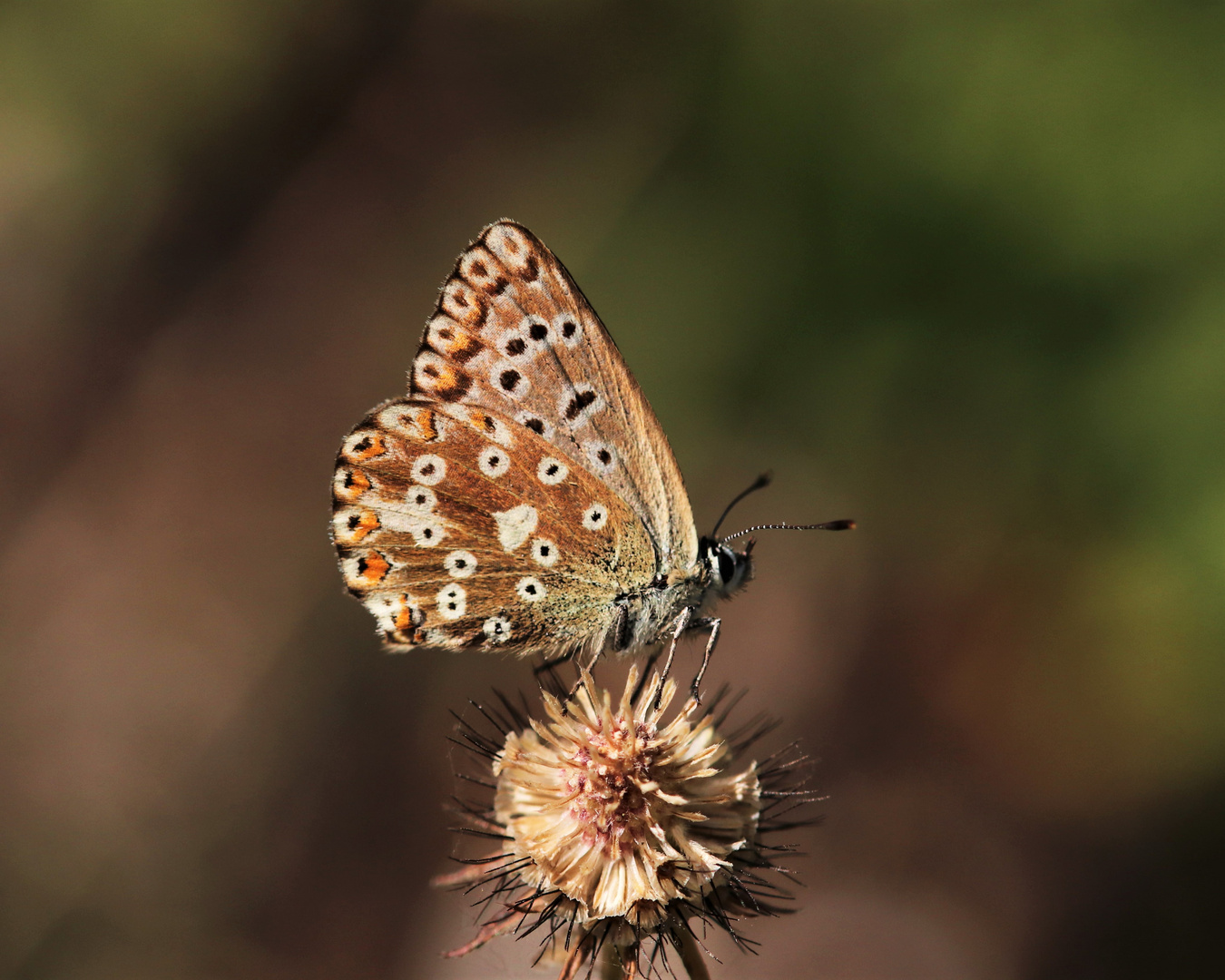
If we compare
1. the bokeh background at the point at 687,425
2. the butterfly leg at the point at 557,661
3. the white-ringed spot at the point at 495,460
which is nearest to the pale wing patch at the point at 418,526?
the white-ringed spot at the point at 495,460

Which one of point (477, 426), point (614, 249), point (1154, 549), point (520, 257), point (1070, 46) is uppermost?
point (1070, 46)

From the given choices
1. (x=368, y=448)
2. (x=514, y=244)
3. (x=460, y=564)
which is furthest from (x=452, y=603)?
(x=514, y=244)

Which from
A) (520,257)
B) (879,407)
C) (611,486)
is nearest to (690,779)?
(611,486)

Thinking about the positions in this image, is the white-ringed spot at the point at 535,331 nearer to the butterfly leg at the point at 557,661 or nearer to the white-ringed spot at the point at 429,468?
the white-ringed spot at the point at 429,468

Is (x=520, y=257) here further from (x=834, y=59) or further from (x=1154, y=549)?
(x=1154, y=549)

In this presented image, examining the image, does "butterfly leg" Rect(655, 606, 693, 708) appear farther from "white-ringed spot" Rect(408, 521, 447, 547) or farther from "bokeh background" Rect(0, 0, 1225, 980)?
"bokeh background" Rect(0, 0, 1225, 980)

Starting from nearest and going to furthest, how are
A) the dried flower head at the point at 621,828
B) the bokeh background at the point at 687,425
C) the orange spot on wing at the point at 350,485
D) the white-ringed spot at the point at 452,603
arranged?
1. the dried flower head at the point at 621,828
2. the white-ringed spot at the point at 452,603
3. the orange spot on wing at the point at 350,485
4. the bokeh background at the point at 687,425

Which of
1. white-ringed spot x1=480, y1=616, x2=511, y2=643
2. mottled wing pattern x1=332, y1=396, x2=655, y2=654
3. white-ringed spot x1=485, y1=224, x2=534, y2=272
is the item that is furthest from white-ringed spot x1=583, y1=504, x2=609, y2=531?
white-ringed spot x1=485, y1=224, x2=534, y2=272
